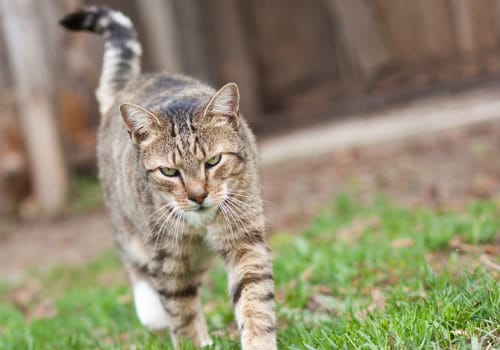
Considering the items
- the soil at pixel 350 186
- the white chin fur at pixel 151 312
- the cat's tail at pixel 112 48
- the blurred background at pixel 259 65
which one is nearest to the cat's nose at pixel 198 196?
the white chin fur at pixel 151 312

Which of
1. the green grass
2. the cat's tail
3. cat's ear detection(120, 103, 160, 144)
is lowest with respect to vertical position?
the green grass

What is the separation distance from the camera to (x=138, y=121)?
146 inches

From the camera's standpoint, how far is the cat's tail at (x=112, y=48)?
16.7 feet

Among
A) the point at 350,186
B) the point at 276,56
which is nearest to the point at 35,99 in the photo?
the point at 350,186

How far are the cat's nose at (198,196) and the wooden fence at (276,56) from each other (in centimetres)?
639

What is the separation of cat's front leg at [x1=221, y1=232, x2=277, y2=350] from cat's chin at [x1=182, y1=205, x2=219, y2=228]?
6.8 inches

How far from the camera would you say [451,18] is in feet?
34.0

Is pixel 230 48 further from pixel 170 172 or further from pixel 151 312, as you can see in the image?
pixel 170 172

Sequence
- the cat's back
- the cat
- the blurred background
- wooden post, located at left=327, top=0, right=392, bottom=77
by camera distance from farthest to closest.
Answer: wooden post, located at left=327, top=0, right=392, bottom=77 → the blurred background → the cat's back → the cat

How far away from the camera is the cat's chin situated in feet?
11.8

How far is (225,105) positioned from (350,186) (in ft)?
14.0

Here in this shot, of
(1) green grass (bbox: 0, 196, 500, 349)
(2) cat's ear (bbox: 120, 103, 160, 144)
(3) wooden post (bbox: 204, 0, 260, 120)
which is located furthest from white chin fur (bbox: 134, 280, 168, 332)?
(3) wooden post (bbox: 204, 0, 260, 120)

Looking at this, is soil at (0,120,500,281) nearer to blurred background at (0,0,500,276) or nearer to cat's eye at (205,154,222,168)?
blurred background at (0,0,500,276)

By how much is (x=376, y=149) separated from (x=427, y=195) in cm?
212
